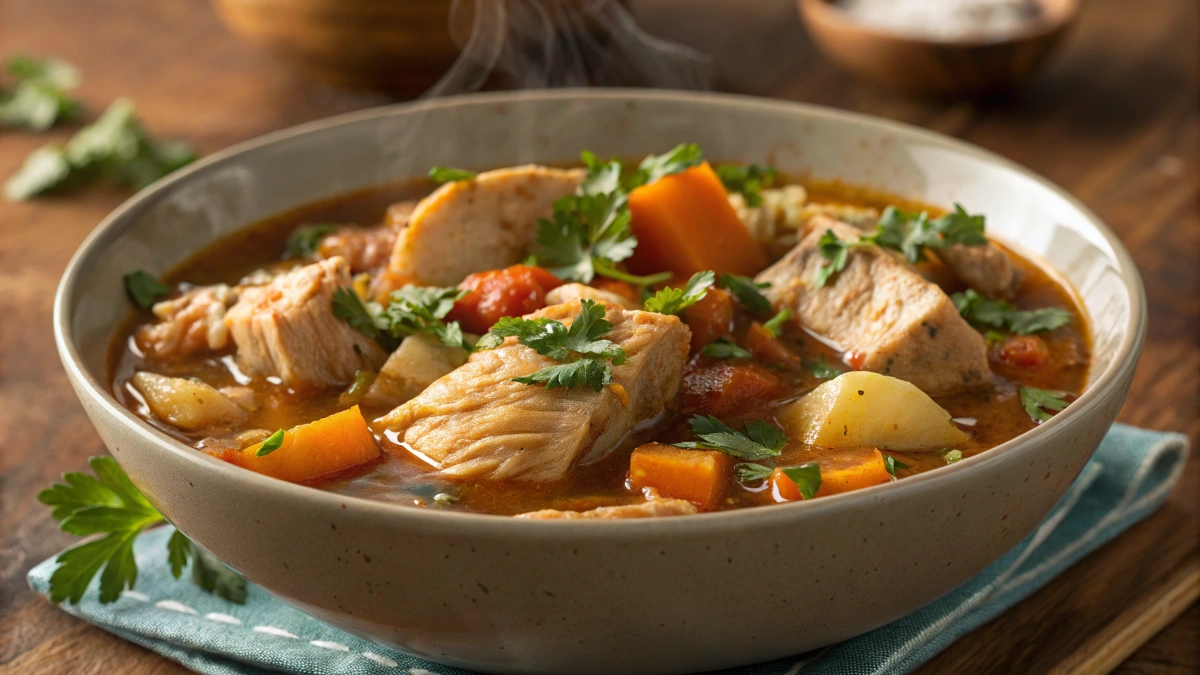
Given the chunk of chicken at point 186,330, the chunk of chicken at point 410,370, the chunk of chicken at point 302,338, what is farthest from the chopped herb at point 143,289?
the chunk of chicken at point 410,370

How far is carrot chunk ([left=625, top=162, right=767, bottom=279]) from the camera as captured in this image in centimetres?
337

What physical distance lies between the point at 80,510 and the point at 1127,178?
13.3 feet

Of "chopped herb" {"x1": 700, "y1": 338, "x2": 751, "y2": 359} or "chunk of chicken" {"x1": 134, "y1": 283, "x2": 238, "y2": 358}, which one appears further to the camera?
"chunk of chicken" {"x1": 134, "y1": 283, "x2": 238, "y2": 358}

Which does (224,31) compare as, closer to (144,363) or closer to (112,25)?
(112,25)

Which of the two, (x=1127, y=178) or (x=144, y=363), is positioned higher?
(x=144, y=363)

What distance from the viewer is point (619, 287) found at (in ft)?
10.7

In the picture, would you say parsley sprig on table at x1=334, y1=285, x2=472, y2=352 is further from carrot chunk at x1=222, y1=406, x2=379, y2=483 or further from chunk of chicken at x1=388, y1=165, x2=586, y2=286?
carrot chunk at x1=222, y1=406, x2=379, y2=483

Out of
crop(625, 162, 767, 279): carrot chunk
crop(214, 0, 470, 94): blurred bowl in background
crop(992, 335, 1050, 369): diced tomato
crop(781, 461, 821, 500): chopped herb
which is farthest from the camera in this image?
crop(214, 0, 470, 94): blurred bowl in background

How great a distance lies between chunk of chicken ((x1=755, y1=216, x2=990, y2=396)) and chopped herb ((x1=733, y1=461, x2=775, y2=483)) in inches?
20.1

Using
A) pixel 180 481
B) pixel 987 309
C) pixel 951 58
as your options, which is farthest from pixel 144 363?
pixel 951 58

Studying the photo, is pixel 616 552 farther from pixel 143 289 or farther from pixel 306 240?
pixel 306 240

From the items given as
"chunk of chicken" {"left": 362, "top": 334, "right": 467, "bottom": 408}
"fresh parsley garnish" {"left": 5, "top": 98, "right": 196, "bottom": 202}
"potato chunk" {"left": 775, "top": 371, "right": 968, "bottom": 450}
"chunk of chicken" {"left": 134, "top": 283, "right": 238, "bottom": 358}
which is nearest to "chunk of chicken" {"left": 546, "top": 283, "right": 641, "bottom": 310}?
"chunk of chicken" {"left": 362, "top": 334, "right": 467, "bottom": 408}

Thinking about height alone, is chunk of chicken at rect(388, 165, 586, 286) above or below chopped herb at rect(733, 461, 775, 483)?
above

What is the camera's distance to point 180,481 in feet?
7.77
